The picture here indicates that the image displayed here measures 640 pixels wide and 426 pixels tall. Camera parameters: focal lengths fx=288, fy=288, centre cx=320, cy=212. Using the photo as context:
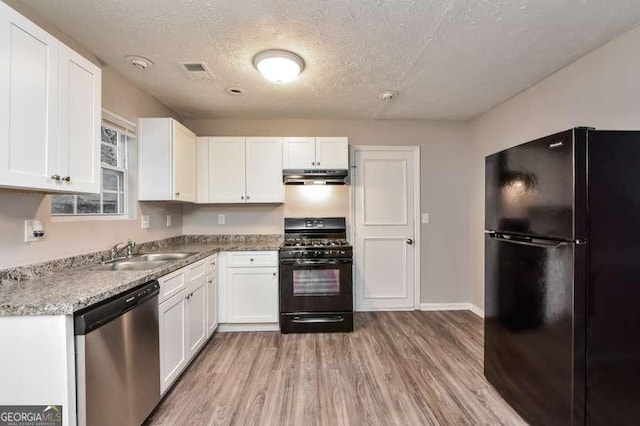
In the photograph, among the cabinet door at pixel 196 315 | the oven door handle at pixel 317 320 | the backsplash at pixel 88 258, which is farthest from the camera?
the oven door handle at pixel 317 320

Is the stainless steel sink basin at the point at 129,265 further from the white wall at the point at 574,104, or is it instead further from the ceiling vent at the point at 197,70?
the white wall at the point at 574,104

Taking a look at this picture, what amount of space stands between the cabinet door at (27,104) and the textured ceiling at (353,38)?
49cm

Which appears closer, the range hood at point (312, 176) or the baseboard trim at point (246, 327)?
the baseboard trim at point (246, 327)

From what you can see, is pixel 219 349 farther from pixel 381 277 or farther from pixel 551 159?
pixel 551 159

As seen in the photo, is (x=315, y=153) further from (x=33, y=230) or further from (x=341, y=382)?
(x=33, y=230)

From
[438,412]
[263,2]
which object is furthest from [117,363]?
[263,2]

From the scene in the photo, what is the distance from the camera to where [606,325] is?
1.43 m

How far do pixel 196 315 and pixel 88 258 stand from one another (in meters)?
0.92

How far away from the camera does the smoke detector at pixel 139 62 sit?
2.18 m

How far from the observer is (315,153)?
341 cm

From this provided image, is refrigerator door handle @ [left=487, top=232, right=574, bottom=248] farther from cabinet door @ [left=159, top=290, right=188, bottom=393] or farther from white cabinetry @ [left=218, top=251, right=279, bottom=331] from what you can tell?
cabinet door @ [left=159, top=290, right=188, bottom=393]

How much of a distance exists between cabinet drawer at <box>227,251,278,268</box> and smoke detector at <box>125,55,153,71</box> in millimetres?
1841

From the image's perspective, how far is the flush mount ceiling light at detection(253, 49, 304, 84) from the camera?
2.09m

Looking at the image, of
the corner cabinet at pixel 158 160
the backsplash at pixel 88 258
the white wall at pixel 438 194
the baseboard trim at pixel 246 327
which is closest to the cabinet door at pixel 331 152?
the white wall at pixel 438 194
